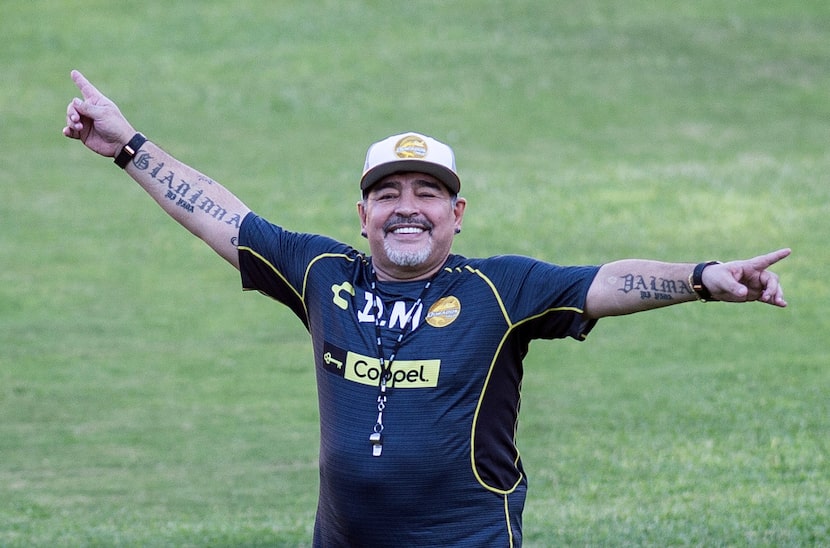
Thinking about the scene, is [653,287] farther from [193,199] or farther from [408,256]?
[193,199]

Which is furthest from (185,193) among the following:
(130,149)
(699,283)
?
(699,283)

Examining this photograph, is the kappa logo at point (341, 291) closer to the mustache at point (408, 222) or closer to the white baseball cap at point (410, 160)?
the mustache at point (408, 222)

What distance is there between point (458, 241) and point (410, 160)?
14.2 metres

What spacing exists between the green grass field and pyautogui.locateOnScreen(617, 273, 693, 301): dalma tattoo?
3715 millimetres

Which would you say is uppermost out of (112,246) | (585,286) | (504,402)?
(112,246)

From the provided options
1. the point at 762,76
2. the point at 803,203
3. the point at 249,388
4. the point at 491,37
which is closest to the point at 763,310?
the point at 803,203

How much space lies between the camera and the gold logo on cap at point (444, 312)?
5.12 m

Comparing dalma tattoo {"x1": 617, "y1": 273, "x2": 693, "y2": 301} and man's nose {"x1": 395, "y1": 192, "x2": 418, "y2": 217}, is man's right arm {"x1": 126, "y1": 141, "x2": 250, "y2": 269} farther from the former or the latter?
dalma tattoo {"x1": 617, "y1": 273, "x2": 693, "y2": 301}

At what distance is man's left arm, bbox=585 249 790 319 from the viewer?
4.63 meters

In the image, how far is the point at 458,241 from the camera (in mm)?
19531

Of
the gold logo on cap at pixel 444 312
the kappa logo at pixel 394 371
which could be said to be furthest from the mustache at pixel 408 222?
the kappa logo at pixel 394 371

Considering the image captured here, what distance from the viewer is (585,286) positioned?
5043mm

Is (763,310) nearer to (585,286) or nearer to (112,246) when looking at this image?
(112,246)

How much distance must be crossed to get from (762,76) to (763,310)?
1442cm
